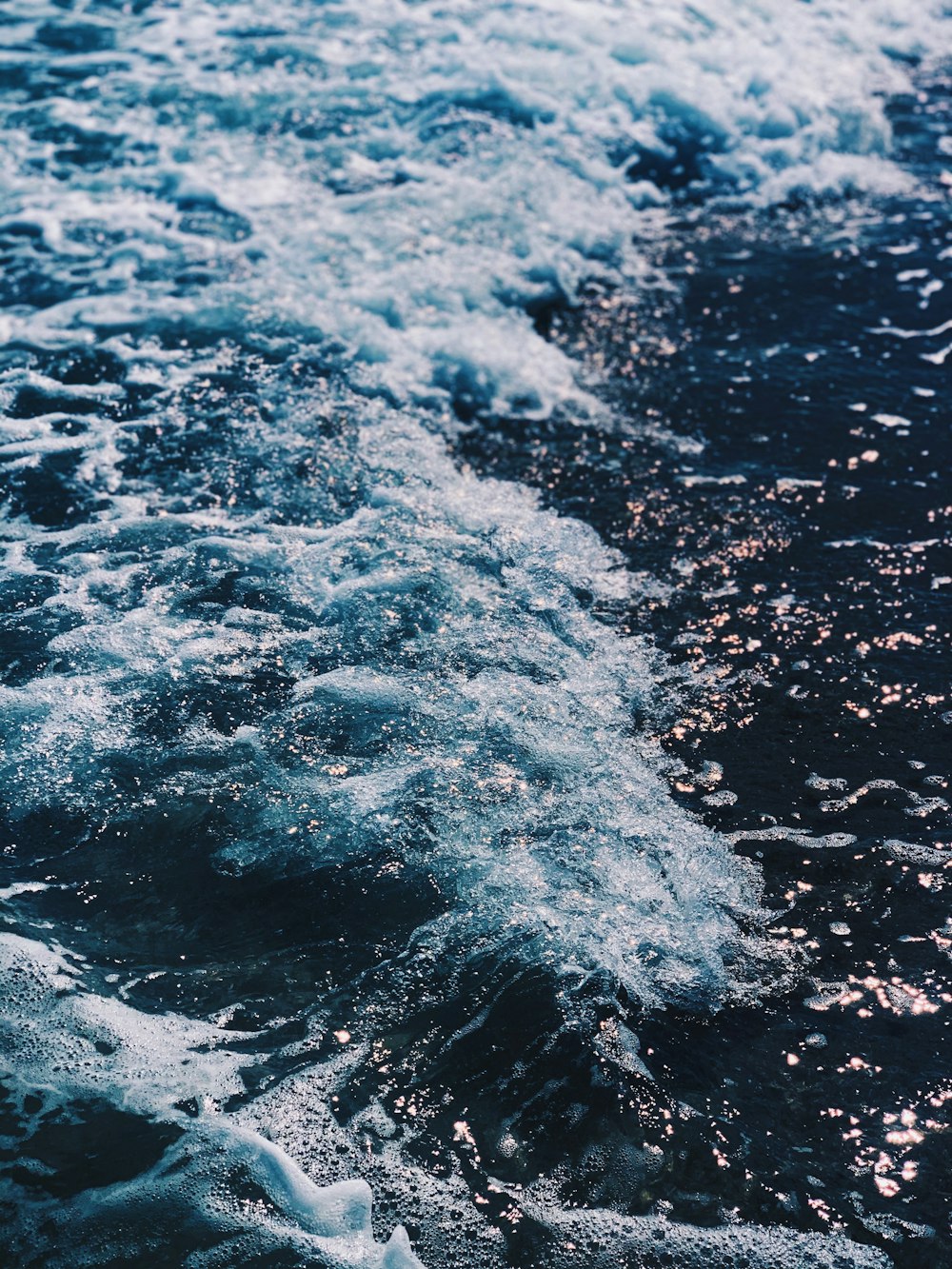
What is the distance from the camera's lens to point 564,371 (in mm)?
5953

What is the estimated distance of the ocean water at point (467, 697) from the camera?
2.83m

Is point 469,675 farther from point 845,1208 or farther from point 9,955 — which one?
point 845,1208

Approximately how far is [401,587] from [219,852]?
5.01 feet

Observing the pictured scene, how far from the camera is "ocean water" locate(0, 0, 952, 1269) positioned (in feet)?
9.27

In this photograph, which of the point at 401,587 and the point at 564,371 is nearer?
the point at 401,587

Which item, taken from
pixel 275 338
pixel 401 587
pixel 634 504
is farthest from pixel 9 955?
pixel 275 338

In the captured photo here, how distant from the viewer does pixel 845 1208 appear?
9.07 ft

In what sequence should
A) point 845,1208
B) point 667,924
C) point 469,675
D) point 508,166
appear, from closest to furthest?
point 845,1208, point 667,924, point 469,675, point 508,166

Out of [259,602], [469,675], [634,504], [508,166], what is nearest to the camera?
[469,675]

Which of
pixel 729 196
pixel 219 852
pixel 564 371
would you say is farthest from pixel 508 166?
pixel 219 852

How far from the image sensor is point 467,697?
4066 mm

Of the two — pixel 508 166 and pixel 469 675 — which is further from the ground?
pixel 508 166

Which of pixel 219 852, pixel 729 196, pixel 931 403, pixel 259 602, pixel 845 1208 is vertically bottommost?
pixel 845 1208

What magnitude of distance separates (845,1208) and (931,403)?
177 inches
